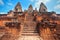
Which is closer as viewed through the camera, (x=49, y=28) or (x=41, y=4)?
(x=49, y=28)

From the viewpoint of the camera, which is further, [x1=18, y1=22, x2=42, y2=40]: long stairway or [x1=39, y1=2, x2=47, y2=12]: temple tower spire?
[x1=39, y1=2, x2=47, y2=12]: temple tower spire

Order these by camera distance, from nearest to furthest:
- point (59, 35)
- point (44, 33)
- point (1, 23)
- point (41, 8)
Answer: point (59, 35) < point (44, 33) < point (1, 23) < point (41, 8)

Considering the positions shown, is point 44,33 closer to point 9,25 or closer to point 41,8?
point 9,25

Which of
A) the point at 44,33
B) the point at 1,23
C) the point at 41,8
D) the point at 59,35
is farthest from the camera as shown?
the point at 41,8

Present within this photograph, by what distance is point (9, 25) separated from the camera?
32.0ft

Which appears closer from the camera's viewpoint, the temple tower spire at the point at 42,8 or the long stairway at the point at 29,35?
the long stairway at the point at 29,35

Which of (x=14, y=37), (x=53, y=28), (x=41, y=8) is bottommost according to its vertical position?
(x=14, y=37)

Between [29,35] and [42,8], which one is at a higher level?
[42,8]

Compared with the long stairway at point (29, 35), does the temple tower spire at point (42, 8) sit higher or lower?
higher

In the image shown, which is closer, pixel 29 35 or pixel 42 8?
pixel 29 35

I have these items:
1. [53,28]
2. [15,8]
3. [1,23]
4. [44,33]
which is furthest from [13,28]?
[15,8]

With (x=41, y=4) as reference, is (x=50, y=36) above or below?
below

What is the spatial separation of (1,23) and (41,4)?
14207 millimetres

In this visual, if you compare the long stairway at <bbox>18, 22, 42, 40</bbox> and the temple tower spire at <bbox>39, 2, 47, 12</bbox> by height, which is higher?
the temple tower spire at <bbox>39, 2, 47, 12</bbox>
